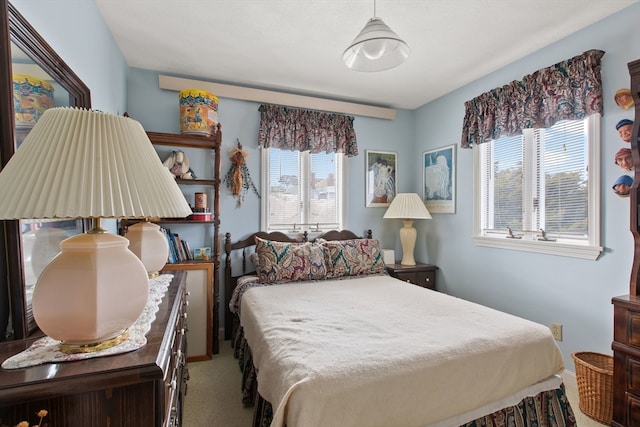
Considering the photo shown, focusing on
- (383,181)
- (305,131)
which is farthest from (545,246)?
(305,131)

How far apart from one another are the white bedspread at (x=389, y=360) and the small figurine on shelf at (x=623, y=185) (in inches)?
44.5

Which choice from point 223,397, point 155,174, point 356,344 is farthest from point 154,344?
point 223,397

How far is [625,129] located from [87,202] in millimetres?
2875

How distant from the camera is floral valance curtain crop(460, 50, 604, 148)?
→ 2.20 m

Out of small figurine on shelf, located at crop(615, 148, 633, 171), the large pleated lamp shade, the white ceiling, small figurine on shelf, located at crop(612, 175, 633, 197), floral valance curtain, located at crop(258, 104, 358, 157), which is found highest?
the white ceiling

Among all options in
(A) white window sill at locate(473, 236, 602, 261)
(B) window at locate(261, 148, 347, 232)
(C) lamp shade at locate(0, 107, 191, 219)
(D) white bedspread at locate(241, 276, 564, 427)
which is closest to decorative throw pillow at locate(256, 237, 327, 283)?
(B) window at locate(261, 148, 347, 232)

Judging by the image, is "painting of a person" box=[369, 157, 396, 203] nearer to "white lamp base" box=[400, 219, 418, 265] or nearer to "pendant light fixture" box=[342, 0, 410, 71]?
"white lamp base" box=[400, 219, 418, 265]

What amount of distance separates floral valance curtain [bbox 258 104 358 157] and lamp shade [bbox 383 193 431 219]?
2.49ft

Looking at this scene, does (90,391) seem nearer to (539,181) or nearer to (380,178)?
(539,181)

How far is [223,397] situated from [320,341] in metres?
1.15

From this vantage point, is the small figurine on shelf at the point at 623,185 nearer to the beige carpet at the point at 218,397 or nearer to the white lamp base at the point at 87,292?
the beige carpet at the point at 218,397

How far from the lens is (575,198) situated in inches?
93.5

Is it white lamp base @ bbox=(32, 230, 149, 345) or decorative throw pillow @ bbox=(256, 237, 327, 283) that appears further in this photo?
decorative throw pillow @ bbox=(256, 237, 327, 283)

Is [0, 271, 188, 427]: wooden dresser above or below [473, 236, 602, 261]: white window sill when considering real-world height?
below
